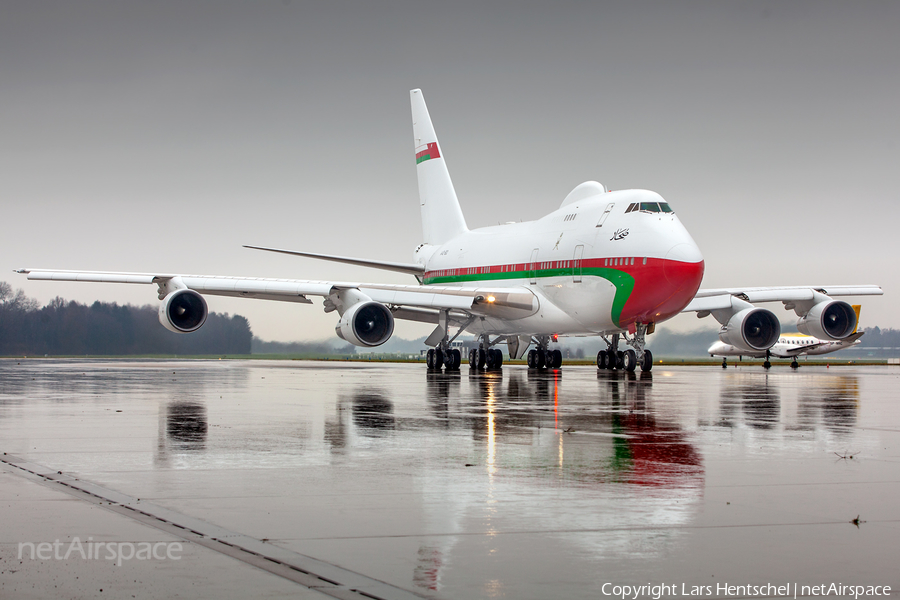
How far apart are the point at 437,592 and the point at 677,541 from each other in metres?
1.61

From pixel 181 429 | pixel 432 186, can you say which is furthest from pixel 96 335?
pixel 181 429

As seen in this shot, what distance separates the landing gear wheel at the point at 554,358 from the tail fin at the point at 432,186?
7008 millimetres

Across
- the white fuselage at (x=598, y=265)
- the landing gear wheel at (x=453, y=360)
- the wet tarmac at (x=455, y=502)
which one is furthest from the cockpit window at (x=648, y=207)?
the wet tarmac at (x=455, y=502)

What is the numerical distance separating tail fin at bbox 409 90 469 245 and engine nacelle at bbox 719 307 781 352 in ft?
40.3

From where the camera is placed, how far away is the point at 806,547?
4742mm

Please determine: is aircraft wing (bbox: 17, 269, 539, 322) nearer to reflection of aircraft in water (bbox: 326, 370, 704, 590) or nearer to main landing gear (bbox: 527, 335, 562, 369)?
main landing gear (bbox: 527, 335, 562, 369)

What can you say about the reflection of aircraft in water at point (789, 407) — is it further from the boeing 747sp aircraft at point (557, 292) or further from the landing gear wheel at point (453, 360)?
the landing gear wheel at point (453, 360)

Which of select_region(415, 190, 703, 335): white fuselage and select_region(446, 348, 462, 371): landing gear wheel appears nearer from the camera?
select_region(415, 190, 703, 335): white fuselage

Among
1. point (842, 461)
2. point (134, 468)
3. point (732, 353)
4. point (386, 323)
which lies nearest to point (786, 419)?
point (842, 461)

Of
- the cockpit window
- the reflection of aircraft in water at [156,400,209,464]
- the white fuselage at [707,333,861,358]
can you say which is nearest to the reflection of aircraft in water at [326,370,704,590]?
the reflection of aircraft in water at [156,400,209,464]

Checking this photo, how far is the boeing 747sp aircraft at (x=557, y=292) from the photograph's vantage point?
24.3 meters

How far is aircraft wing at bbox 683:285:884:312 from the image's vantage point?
96.3 ft

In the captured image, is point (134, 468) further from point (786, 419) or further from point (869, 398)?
point (869, 398)

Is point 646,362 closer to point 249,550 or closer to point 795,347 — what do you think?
point 249,550
